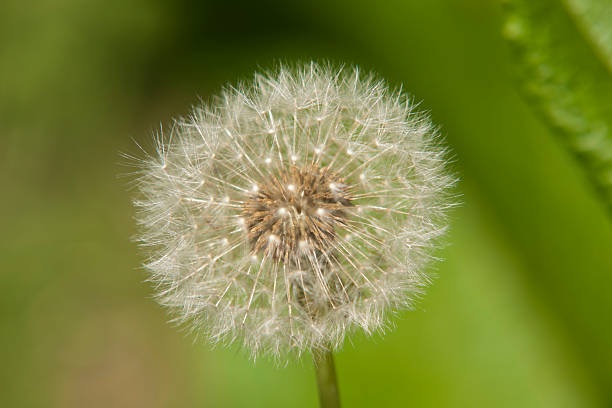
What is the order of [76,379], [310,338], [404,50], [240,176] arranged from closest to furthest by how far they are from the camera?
[310,338] → [240,176] → [404,50] → [76,379]

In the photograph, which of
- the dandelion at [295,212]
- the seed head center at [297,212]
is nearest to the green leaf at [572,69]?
the dandelion at [295,212]

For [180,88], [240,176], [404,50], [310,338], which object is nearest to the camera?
[310,338]

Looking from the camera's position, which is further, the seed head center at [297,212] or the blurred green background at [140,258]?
the blurred green background at [140,258]

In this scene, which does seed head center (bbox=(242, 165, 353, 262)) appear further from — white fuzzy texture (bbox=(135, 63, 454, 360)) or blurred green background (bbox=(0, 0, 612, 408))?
blurred green background (bbox=(0, 0, 612, 408))

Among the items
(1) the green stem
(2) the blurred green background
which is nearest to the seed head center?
(1) the green stem

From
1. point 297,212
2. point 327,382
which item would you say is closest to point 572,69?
point 297,212

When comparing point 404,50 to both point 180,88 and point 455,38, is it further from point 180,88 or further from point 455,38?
point 180,88

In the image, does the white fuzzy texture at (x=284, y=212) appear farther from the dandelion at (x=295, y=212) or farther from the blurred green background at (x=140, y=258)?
the blurred green background at (x=140, y=258)

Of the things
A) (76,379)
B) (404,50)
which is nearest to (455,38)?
(404,50)
